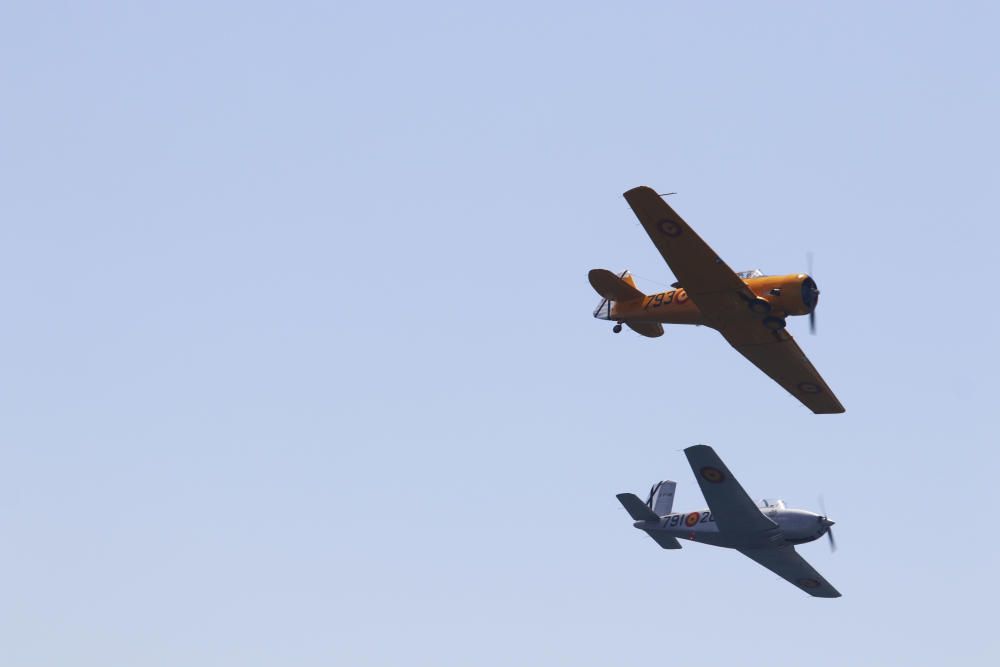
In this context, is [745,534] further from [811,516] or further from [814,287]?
[814,287]

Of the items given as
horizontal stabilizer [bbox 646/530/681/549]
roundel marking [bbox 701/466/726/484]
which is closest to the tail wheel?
roundel marking [bbox 701/466/726/484]

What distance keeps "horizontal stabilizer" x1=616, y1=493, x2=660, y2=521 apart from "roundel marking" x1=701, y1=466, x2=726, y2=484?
5.54 metres

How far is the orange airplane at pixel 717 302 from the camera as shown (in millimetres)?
43688

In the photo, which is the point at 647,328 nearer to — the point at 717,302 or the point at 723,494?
the point at 717,302

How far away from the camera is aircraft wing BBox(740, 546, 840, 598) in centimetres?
5403

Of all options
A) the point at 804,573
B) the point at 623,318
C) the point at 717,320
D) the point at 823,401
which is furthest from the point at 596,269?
the point at 804,573

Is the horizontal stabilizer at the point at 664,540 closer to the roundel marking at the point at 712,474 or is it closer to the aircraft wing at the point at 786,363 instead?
the roundel marking at the point at 712,474

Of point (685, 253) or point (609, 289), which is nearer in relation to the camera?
point (685, 253)

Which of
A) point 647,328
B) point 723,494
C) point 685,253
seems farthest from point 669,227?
point 723,494

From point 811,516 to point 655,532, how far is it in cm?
671

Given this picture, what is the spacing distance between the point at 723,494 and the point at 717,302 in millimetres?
8990

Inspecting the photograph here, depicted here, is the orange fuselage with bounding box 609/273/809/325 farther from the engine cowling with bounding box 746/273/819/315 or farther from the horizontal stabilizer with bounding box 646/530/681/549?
the horizontal stabilizer with bounding box 646/530/681/549

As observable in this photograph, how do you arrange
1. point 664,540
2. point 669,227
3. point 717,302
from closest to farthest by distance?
point 669,227 < point 717,302 < point 664,540

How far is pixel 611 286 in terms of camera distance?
49969 millimetres
